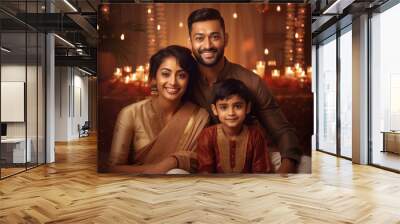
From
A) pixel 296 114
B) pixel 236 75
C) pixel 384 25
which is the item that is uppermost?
pixel 384 25

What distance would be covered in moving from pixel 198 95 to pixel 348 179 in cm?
303

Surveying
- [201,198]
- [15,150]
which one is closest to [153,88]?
[201,198]

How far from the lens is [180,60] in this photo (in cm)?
751

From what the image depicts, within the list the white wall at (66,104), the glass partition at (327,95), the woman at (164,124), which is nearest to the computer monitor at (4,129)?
the woman at (164,124)

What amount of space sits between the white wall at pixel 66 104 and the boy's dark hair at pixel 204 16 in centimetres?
1135

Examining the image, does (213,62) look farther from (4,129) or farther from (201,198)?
(4,129)

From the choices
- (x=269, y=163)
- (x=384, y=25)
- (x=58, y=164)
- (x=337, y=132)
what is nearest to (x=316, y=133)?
(x=337, y=132)

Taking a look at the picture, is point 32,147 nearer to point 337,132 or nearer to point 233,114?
point 233,114

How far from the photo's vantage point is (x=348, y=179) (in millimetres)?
7055

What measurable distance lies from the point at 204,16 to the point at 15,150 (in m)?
4.50

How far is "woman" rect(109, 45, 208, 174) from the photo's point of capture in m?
7.45

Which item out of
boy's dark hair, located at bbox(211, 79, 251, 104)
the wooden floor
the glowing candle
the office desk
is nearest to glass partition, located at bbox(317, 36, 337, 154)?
the wooden floor

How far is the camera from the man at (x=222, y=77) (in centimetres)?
750

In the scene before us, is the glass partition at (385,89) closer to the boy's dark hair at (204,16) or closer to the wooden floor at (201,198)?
the wooden floor at (201,198)
